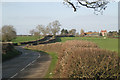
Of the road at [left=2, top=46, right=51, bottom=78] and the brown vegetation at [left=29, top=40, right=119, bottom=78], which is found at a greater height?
the brown vegetation at [left=29, top=40, right=119, bottom=78]

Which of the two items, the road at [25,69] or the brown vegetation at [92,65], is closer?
the brown vegetation at [92,65]

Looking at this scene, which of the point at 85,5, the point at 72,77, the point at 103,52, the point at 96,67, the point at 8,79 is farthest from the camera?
the point at 8,79

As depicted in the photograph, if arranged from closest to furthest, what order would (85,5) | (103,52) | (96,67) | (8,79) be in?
(96,67) → (103,52) → (85,5) → (8,79)

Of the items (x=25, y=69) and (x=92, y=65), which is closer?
(x=92, y=65)

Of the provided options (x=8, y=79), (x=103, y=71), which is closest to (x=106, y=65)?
(x=103, y=71)

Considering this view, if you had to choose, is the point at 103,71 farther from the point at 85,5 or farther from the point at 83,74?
the point at 85,5

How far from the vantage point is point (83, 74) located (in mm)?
5262

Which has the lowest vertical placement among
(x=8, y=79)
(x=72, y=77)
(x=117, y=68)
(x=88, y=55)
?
(x=8, y=79)

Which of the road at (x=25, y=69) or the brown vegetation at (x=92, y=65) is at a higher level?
the brown vegetation at (x=92, y=65)

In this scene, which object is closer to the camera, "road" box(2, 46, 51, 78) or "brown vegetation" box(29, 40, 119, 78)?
"brown vegetation" box(29, 40, 119, 78)

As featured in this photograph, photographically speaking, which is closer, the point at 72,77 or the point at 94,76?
the point at 94,76

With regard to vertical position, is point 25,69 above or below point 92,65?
below

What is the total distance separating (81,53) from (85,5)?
2.29m

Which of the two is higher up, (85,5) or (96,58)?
(85,5)
